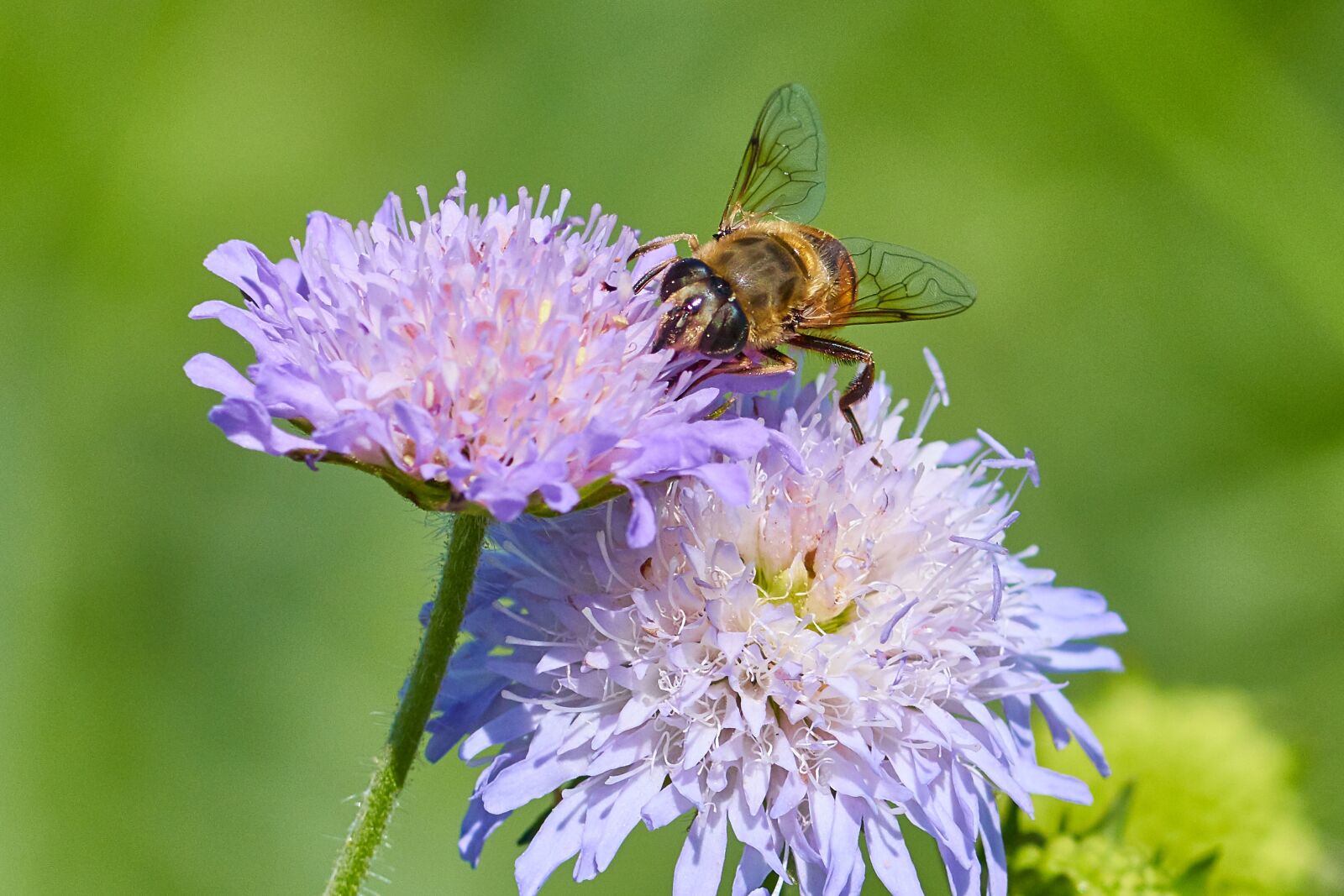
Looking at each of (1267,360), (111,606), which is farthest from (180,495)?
(1267,360)

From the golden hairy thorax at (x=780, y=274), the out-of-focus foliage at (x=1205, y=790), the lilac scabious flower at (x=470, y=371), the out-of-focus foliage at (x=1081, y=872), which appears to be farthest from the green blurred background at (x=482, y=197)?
the lilac scabious flower at (x=470, y=371)

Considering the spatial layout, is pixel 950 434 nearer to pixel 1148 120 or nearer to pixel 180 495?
pixel 1148 120

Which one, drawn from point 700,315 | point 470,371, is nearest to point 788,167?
point 700,315

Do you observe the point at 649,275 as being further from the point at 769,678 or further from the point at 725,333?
the point at 769,678

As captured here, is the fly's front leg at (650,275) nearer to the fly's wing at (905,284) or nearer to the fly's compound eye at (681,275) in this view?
the fly's compound eye at (681,275)

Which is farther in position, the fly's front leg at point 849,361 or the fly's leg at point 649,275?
the fly's front leg at point 849,361

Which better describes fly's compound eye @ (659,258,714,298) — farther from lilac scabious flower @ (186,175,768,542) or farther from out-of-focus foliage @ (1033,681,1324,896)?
out-of-focus foliage @ (1033,681,1324,896)

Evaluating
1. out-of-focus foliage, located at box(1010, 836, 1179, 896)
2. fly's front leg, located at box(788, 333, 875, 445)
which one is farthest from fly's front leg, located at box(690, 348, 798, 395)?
out-of-focus foliage, located at box(1010, 836, 1179, 896)
